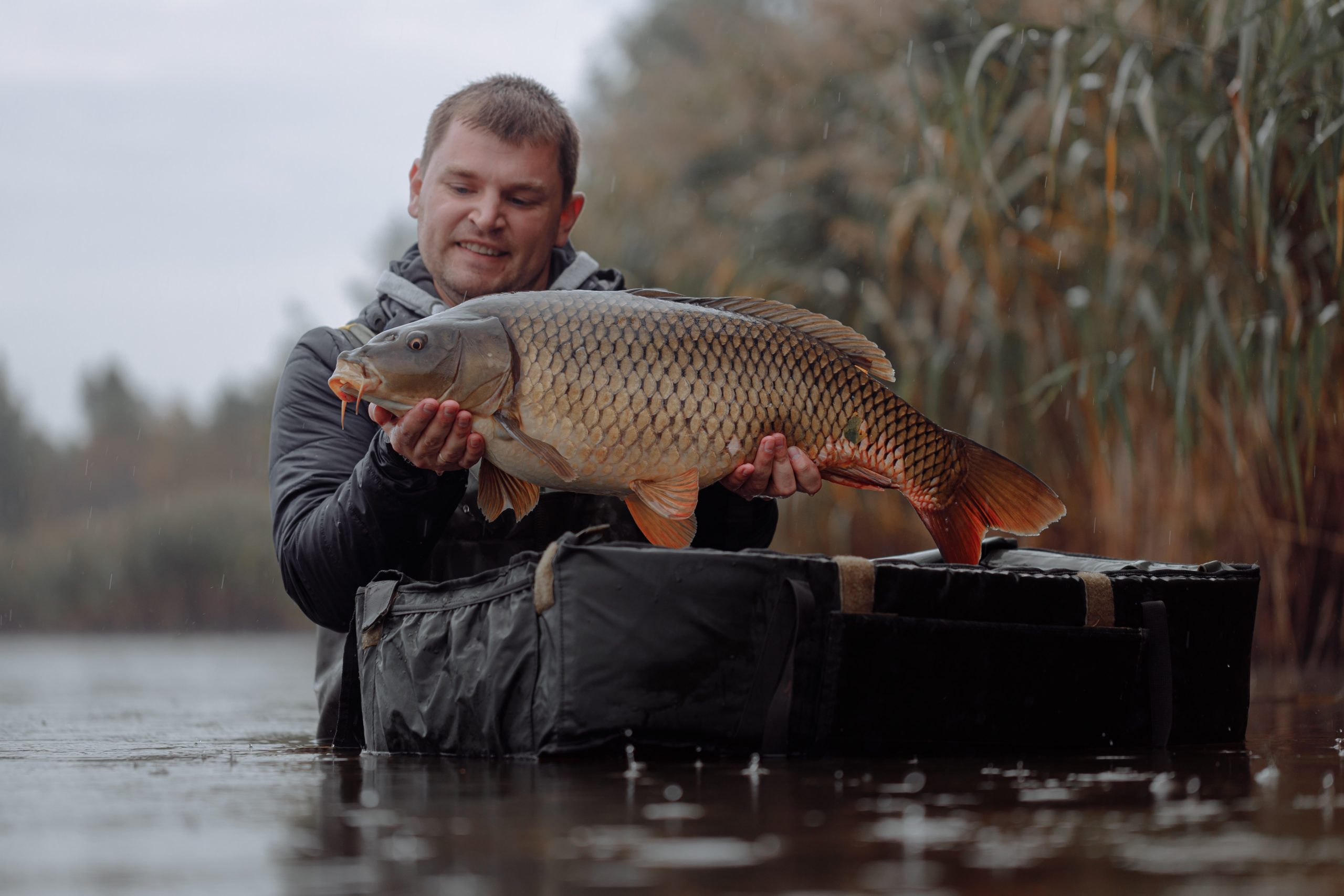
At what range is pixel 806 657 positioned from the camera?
6.31 feet

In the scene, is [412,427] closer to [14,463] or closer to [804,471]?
[804,471]

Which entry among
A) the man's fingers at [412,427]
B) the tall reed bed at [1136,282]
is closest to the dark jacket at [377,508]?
the man's fingers at [412,427]

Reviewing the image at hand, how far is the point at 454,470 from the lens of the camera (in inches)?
90.8

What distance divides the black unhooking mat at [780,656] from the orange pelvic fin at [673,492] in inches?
9.5

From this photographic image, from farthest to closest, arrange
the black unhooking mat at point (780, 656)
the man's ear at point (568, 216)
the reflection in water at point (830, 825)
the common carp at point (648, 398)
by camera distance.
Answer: the man's ear at point (568, 216), the common carp at point (648, 398), the black unhooking mat at point (780, 656), the reflection in water at point (830, 825)

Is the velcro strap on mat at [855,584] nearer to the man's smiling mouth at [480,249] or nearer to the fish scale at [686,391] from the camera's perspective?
the fish scale at [686,391]

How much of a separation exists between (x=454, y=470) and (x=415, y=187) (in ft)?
3.03

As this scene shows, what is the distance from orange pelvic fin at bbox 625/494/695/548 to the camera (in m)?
2.19

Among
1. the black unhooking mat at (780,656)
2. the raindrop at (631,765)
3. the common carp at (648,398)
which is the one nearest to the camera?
the raindrop at (631,765)

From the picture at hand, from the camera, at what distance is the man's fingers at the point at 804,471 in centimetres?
222

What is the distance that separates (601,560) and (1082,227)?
2967 mm

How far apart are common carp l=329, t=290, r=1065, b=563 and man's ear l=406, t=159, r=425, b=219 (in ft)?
2.75

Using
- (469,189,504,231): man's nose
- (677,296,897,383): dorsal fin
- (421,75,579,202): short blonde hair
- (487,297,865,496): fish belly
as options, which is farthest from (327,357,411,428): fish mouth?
(421,75,579,202): short blonde hair

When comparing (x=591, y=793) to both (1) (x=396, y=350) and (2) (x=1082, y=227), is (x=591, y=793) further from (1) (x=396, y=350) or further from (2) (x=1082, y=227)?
(2) (x=1082, y=227)
